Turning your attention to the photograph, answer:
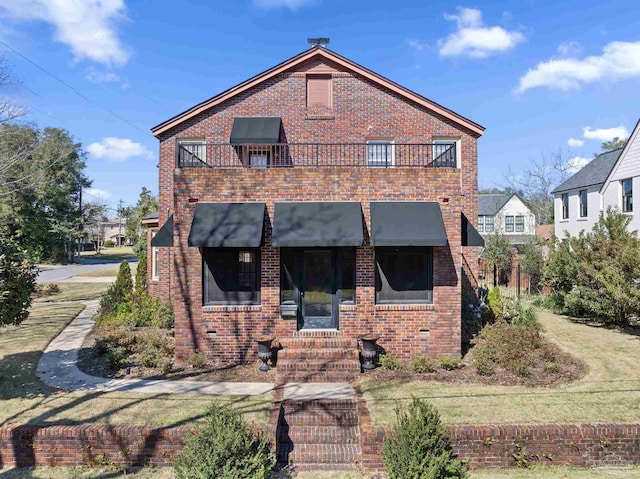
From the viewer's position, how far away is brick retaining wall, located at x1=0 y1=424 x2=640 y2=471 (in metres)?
6.24

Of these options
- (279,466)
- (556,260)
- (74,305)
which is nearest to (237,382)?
(279,466)

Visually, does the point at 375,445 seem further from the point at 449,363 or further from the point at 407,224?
the point at 407,224

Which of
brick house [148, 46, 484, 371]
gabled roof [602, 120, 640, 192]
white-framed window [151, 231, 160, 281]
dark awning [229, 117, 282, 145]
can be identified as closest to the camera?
brick house [148, 46, 484, 371]

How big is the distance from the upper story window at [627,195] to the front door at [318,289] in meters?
20.6

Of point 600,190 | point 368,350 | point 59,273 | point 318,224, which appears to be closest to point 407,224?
point 318,224

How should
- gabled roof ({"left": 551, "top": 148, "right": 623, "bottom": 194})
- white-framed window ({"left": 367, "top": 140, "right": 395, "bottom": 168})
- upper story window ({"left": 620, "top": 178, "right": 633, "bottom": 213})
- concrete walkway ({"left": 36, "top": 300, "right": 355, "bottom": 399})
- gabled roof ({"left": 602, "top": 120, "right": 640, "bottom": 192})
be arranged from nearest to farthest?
concrete walkway ({"left": 36, "top": 300, "right": 355, "bottom": 399}) < white-framed window ({"left": 367, "top": 140, "right": 395, "bottom": 168}) < gabled roof ({"left": 602, "top": 120, "right": 640, "bottom": 192}) < upper story window ({"left": 620, "top": 178, "right": 633, "bottom": 213}) < gabled roof ({"left": 551, "top": 148, "right": 623, "bottom": 194})

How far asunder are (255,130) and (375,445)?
11.7m

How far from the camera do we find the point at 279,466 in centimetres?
648

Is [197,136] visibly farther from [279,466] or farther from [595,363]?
[595,363]

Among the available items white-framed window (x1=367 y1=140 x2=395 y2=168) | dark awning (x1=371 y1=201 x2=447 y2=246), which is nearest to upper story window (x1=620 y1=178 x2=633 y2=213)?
white-framed window (x1=367 y1=140 x2=395 y2=168)

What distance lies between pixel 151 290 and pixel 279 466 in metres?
13.2

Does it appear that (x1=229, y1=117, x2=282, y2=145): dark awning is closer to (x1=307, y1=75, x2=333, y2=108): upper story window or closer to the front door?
(x1=307, y1=75, x2=333, y2=108): upper story window

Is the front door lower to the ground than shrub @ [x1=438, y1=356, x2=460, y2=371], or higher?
higher

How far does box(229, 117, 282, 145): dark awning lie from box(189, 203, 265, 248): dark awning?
445 centimetres
